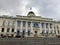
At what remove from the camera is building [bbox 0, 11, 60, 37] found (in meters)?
46.4

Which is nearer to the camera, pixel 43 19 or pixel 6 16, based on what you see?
pixel 6 16

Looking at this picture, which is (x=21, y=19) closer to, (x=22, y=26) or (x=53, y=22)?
(x=22, y=26)

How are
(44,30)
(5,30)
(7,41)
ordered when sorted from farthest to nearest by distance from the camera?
(44,30), (5,30), (7,41)

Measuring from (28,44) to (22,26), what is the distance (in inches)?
889

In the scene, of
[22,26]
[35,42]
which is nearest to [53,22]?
[22,26]

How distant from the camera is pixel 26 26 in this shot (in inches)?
1895

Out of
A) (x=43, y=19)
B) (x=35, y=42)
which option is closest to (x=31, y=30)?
(x=43, y=19)

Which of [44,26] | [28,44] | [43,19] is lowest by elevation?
[28,44]

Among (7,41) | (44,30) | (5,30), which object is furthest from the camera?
(44,30)

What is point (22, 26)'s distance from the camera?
48.1 m

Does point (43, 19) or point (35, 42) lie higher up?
point (43, 19)

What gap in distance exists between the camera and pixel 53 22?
52906 millimetres

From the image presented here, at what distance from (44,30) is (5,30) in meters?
18.2

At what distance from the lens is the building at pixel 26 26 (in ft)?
152
